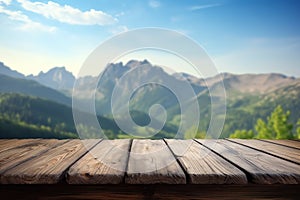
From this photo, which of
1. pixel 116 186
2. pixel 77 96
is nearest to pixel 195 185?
pixel 116 186

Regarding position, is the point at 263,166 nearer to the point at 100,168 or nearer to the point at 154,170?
the point at 154,170

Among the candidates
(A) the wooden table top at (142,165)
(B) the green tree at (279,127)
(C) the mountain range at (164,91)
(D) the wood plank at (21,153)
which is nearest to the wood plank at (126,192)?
(A) the wooden table top at (142,165)

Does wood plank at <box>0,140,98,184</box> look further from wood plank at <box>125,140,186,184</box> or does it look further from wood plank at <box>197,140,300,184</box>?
wood plank at <box>197,140,300,184</box>

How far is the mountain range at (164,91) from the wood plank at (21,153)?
491 millimetres

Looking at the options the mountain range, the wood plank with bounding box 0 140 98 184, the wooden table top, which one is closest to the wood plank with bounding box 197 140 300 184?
the wooden table top

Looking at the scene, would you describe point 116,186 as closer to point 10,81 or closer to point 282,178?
point 282,178

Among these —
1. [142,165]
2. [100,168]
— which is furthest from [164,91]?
[100,168]

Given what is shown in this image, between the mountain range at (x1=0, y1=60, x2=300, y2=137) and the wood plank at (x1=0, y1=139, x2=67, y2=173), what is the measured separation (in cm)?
49

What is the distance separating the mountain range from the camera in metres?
1.87

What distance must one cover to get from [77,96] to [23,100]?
232 feet

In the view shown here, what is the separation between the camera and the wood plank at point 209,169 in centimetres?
132

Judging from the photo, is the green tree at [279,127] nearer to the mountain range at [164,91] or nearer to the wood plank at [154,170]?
the mountain range at [164,91]

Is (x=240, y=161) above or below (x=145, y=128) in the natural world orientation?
below

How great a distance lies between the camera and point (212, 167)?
4.77ft
